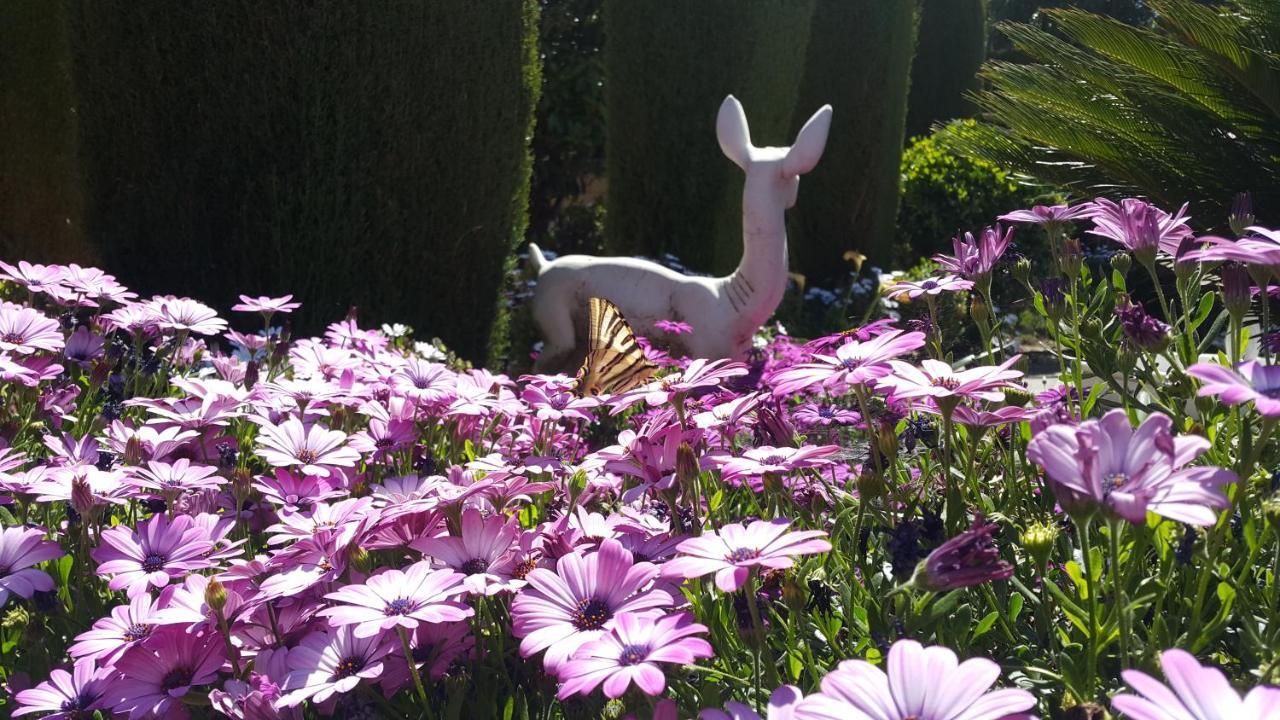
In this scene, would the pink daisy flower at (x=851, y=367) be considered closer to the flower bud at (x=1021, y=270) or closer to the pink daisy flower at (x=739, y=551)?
the pink daisy flower at (x=739, y=551)

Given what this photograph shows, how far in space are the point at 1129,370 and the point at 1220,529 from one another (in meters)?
0.33

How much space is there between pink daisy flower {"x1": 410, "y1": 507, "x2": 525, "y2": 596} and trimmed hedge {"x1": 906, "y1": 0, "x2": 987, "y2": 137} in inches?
512

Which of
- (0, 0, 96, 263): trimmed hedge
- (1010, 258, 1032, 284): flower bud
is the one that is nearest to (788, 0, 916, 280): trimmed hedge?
(0, 0, 96, 263): trimmed hedge

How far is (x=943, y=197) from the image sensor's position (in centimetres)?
1029

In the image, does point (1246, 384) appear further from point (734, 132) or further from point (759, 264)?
point (734, 132)

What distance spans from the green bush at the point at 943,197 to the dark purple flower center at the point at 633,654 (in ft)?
29.5

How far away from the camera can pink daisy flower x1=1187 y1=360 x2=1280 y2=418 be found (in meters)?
0.82

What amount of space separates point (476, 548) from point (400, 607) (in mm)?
175

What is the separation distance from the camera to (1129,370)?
1.36 m

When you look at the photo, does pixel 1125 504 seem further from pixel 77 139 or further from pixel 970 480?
pixel 77 139

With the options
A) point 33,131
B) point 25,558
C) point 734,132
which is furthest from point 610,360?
point 33,131

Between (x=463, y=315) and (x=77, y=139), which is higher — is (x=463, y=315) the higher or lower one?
the lower one

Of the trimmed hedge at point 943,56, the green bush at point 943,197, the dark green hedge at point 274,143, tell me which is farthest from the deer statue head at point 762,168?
the trimmed hedge at point 943,56

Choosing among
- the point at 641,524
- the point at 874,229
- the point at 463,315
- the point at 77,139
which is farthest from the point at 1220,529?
the point at 874,229
